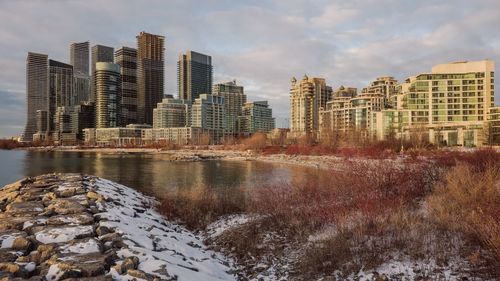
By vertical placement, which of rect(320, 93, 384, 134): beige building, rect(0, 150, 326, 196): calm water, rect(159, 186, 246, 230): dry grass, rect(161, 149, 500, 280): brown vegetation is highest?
rect(320, 93, 384, 134): beige building

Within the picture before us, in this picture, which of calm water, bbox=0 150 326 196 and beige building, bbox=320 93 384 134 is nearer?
calm water, bbox=0 150 326 196

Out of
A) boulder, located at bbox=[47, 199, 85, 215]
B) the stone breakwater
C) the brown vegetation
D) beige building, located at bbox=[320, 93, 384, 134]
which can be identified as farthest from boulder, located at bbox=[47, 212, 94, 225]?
beige building, located at bbox=[320, 93, 384, 134]

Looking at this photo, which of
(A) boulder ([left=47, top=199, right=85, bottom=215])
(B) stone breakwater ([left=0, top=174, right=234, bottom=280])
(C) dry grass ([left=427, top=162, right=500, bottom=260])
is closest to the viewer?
(B) stone breakwater ([left=0, top=174, right=234, bottom=280])

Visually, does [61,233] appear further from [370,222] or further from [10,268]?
[370,222]

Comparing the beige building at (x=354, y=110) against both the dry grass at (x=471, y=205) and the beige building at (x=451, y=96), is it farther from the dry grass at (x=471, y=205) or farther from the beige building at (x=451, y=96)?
the dry grass at (x=471, y=205)

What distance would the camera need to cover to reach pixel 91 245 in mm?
10234

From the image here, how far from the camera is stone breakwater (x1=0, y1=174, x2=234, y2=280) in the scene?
8.58 metres

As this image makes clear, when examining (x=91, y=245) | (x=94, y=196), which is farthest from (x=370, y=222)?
(x=94, y=196)

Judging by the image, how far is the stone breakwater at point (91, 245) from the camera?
8583mm

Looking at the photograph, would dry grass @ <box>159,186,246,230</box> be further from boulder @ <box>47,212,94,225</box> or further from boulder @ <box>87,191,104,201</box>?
boulder @ <box>47,212,94,225</box>

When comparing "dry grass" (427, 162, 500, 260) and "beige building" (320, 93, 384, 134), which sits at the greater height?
"beige building" (320, 93, 384, 134)

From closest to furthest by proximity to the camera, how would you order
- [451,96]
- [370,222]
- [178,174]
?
[370,222] < [178,174] < [451,96]

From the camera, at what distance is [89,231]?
457 inches

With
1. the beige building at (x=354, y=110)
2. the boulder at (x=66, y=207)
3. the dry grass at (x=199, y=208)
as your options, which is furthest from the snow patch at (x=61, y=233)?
the beige building at (x=354, y=110)
